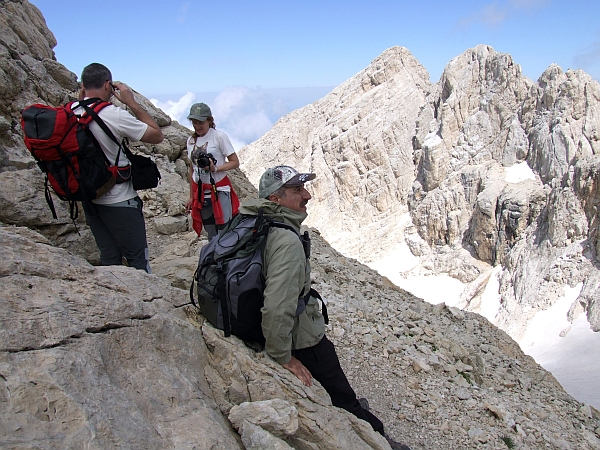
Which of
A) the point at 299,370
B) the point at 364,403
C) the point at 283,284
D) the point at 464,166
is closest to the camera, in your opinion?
the point at 283,284

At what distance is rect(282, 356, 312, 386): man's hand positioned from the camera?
3.48 metres

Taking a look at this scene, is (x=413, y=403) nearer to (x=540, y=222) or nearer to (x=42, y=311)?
(x=42, y=311)

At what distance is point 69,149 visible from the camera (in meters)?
3.83

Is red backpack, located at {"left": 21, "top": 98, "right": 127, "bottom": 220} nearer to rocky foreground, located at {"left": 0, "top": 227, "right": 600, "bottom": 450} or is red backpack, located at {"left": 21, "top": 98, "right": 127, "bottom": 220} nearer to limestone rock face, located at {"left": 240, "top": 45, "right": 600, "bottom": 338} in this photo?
rocky foreground, located at {"left": 0, "top": 227, "right": 600, "bottom": 450}

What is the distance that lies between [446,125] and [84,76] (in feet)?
195

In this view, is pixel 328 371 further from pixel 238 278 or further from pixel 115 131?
pixel 115 131

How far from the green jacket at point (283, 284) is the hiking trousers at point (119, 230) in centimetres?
161

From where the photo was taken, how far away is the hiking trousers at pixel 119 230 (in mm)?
4355

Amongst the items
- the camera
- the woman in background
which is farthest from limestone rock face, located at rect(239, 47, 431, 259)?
the camera

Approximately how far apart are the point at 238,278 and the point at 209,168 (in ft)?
10.3

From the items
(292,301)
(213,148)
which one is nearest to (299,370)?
(292,301)

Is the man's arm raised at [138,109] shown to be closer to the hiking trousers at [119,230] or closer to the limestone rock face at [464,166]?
the hiking trousers at [119,230]

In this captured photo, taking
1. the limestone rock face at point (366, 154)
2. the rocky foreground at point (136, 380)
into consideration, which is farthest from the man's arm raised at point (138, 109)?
the limestone rock face at point (366, 154)

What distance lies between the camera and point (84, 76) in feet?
13.6
